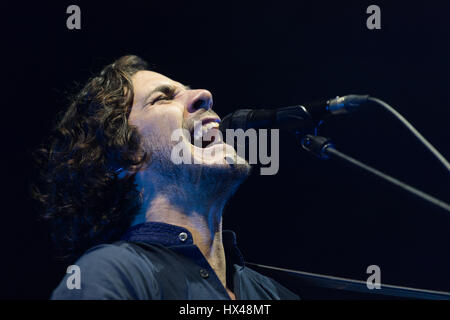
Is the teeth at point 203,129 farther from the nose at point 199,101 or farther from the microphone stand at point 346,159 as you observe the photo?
the microphone stand at point 346,159

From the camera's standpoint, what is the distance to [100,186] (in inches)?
73.8

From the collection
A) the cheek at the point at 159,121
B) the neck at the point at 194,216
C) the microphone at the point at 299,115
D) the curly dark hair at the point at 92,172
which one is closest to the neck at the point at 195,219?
the neck at the point at 194,216

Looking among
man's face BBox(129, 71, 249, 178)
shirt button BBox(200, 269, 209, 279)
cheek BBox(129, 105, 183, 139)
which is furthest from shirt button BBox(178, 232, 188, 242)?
cheek BBox(129, 105, 183, 139)

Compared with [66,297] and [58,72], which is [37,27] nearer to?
[58,72]

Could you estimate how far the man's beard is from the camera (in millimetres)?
1733

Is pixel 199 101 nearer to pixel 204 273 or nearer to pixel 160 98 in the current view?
pixel 160 98

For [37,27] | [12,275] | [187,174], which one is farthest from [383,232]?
[37,27]

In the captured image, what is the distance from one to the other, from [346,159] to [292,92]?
109 cm

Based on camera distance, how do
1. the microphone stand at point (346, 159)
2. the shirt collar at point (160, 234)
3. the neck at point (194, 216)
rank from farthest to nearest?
the neck at point (194, 216)
the shirt collar at point (160, 234)
the microphone stand at point (346, 159)

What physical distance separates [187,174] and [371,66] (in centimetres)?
122

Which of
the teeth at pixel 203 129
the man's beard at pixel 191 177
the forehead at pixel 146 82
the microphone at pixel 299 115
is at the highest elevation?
the forehead at pixel 146 82

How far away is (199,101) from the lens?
1.90 m

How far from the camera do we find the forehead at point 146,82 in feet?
6.41

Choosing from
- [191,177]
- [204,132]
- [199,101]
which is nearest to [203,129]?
[204,132]
